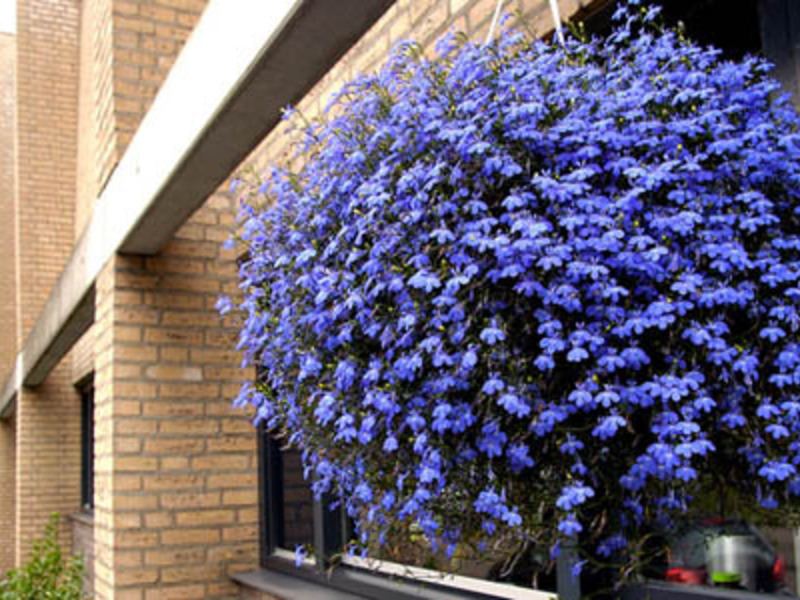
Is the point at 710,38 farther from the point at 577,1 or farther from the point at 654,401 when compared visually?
the point at 654,401

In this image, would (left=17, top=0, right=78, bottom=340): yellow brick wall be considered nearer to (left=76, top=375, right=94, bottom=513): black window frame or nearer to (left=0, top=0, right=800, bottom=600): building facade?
(left=76, top=375, right=94, bottom=513): black window frame

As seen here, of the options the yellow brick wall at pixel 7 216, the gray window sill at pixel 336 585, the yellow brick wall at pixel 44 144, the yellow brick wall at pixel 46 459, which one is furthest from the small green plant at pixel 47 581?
the yellow brick wall at pixel 7 216

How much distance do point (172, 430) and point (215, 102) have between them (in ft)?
6.00

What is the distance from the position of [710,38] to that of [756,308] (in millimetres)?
899

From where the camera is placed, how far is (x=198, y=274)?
158 inches

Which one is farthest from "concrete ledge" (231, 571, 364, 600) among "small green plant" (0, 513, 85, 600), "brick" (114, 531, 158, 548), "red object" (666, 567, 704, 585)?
"small green plant" (0, 513, 85, 600)

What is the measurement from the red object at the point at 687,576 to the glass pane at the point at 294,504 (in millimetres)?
2385

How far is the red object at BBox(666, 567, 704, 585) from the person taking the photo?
1891 mm

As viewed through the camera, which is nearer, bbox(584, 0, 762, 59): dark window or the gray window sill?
bbox(584, 0, 762, 59): dark window

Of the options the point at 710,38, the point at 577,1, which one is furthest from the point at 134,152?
the point at 710,38

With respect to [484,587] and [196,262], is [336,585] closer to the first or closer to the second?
[484,587]

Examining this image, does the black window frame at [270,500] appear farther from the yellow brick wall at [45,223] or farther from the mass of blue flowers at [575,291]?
the yellow brick wall at [45,223]

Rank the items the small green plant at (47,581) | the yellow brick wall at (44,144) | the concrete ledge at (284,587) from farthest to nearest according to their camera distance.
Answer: the yellow brick wall at (44,144) < the small green plant at (47,581) < the concrete ledge at (284,587)

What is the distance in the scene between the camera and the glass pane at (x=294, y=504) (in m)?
4.16
